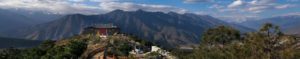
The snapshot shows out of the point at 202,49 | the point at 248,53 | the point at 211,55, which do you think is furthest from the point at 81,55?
the point at 248,53

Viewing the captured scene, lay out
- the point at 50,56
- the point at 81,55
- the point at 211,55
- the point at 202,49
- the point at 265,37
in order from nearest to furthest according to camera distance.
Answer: the point at 265,37, the point at 211,55, the point at 202,49, the point at 50,56, the point at 81,55

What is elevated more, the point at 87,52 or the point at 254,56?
the point at 254,56

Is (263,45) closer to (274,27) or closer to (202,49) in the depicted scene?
(274,27)

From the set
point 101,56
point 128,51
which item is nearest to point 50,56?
point 101,56

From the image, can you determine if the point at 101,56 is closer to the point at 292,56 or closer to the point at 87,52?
the point at 87,52

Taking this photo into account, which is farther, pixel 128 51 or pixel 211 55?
pixel 128 51

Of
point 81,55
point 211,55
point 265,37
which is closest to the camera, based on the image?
point 265,37

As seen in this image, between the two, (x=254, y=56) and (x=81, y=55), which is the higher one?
(x=254, y=56)

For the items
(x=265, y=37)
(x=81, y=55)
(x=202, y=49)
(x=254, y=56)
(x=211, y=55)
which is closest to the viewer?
(x=265, y=37)

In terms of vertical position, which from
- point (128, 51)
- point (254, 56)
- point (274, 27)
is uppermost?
point (274, 27)
